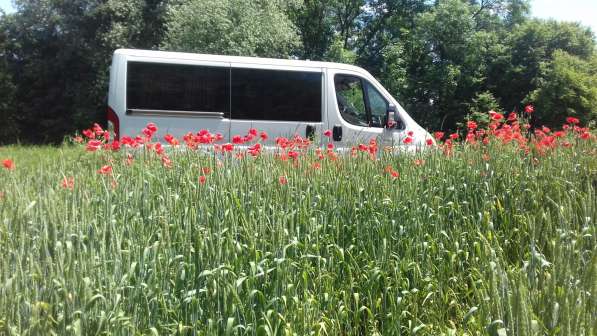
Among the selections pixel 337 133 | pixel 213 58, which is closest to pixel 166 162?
pixel 213 58

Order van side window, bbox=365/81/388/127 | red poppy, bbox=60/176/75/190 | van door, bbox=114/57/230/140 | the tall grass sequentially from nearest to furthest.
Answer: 1. the tall grass
2. red poppy, bbox=60/176/75/190
3. van door, bbox=114/57/230/140
4. van side window, bbox=365/81/388/127

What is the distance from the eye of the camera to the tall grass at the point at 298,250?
6.90ft

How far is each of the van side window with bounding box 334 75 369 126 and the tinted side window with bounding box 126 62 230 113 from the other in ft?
5.30

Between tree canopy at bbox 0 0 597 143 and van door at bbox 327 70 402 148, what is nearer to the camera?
van door at bbox 327 70 402 148

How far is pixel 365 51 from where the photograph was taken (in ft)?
89.2

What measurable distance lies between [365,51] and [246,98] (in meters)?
20.3

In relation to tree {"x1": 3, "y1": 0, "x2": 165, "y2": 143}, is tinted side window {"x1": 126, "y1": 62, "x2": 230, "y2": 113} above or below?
below

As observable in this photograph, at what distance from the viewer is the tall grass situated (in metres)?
2.10

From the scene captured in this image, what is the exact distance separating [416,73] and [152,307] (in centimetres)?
2167

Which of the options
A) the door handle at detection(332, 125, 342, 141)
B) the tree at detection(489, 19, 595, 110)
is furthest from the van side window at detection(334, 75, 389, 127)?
the tree at detection(489, 19, 595, 110)

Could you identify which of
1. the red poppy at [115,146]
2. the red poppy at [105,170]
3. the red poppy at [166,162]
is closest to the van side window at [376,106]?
the red poppy at [115,146]

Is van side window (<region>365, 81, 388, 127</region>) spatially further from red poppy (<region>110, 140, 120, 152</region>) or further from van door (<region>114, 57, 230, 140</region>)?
red poppy (<region>110, 140, 120, 152</region>)

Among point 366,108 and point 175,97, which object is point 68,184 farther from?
point 366,108

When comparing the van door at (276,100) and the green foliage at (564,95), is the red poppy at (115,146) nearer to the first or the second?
the van door at (276,100)
